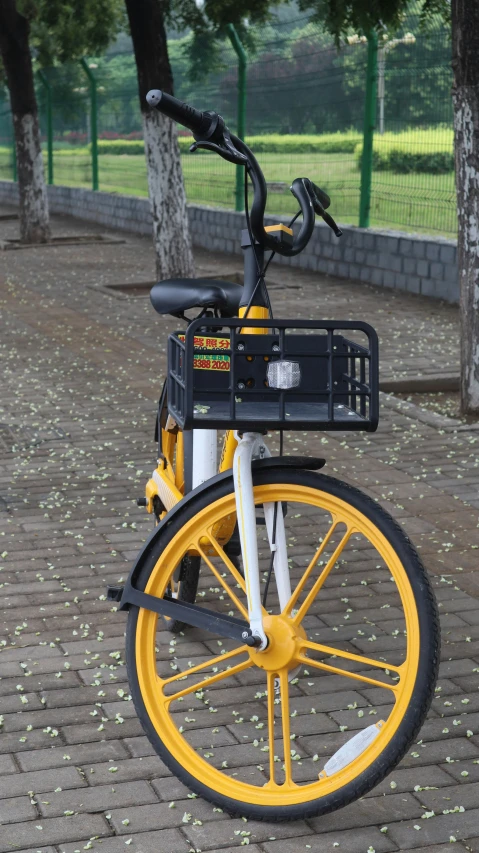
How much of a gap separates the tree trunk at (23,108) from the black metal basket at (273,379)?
52.5ft

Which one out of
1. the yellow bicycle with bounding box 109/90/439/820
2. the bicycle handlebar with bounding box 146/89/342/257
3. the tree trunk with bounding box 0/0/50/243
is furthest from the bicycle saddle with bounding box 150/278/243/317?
the tree trunk with bounding box 0/0/50/243

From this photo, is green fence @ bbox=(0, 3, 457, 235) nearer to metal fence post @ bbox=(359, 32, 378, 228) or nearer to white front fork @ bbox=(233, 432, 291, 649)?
metal fence post @ bbox=(359, 32, 378, 228)

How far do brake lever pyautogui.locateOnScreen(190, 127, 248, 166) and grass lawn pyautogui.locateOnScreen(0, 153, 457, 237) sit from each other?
980 centimetres

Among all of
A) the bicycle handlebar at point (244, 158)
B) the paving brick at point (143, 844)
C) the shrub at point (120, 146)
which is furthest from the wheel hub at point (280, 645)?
the shrub at point (120, 146)

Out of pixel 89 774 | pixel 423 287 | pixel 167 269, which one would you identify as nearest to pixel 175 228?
pixel 167 269

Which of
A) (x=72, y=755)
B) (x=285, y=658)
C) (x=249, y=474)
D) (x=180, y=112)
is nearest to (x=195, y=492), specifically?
(x=249, y=474)

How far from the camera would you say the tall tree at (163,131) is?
12859mm

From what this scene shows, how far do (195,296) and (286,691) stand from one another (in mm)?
1271

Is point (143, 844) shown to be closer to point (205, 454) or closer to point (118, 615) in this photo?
point (205, 454)

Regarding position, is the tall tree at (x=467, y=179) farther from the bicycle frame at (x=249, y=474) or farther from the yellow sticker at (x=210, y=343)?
the yellow sticker at (x=210, y=343)

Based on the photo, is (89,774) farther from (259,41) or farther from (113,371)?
(259,41)

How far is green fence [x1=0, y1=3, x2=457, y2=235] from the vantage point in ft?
42.9

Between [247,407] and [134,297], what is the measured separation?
1017 cm

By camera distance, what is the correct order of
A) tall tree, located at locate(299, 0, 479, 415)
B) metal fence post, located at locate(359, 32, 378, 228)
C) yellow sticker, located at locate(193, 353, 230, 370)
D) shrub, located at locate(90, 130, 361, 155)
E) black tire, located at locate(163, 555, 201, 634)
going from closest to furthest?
yellow sticker, located at locate(193, 353, 230, 370) < black tire, located at locate(163, 555, 201, 634) < tall tree, located at locate(299, 0, 479, 415) < metal fence post, located at locate(359, 32, 378, 228) < shrub, located at locate(90, 130, 361, 155)
